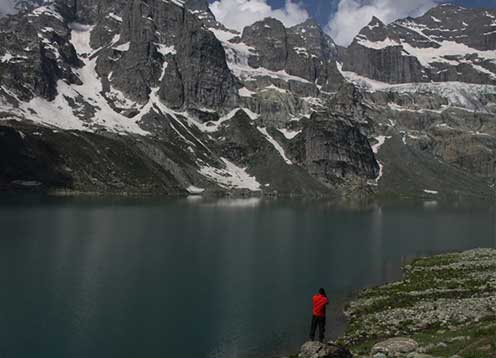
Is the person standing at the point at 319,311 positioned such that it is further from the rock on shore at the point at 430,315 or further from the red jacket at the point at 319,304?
the rock on shore at the point at 430,315

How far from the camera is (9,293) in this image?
5853 cm

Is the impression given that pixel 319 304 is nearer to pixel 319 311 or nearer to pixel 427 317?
pixel 319 311

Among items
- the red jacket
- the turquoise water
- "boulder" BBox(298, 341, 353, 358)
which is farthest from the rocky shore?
the turquoise water

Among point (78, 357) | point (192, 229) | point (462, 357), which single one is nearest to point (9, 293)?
point (78, 357)

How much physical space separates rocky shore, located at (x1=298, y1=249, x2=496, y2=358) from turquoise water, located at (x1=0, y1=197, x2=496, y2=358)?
159 inches

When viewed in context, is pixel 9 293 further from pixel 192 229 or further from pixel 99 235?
pixel 192 229

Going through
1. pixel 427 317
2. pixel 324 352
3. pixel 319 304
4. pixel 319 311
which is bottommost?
pixel 427 317

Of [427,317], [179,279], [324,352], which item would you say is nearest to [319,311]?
[324,352]

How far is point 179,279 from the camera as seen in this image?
68.3 metres

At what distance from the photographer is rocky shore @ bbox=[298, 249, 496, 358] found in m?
30.9

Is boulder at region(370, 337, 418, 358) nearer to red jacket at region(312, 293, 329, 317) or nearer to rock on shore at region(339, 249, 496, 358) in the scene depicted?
rock on shore at region(339, 249, 496, 358)

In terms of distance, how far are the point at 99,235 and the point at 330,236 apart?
167 feet

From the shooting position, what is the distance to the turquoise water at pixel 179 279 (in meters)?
44.6

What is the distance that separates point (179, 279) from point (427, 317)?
34142mm
